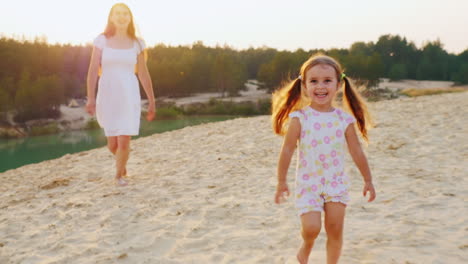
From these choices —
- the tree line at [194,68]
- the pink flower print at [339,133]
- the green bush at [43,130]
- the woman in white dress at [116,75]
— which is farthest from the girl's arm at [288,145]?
the green bush at [43,130]

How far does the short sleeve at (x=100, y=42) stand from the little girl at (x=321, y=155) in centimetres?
338

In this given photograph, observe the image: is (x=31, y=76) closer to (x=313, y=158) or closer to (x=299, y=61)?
(x=299, y=61)

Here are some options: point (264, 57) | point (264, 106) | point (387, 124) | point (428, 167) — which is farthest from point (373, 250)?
point (264, 57)

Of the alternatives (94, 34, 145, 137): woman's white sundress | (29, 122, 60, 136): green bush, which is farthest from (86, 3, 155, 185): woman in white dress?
(29, 122, 60, 136): green bush

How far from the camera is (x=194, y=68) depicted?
60.8m

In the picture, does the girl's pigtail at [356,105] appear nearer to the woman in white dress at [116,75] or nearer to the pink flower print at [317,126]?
the pink flower print at [317,126]

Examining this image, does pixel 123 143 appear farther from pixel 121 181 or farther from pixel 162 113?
pixel 162 113

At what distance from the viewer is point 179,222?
4.07m

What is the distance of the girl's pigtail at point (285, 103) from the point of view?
2.84m

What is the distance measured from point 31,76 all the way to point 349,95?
164 feet

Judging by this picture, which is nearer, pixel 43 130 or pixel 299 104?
pixel 299 104

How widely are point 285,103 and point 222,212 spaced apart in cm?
183

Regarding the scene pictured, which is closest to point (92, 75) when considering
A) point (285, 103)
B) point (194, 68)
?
point (285, 103)

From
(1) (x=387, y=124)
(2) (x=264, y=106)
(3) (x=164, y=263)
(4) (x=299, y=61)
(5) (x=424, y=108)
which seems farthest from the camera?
(4) (x=299, y=61)
